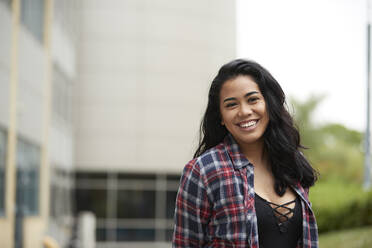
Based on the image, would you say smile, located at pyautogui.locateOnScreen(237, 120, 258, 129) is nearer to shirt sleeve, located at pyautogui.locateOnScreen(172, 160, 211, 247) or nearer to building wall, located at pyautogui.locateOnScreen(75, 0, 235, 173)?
shirt sleeve, located at pyautogui.locateOnScreen(172, 160, 211, 247)

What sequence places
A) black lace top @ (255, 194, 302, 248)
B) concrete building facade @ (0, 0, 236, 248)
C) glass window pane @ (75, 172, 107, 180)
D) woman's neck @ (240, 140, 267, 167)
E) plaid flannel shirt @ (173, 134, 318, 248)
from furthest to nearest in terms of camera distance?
A: 1. glass window pane @ (75, 172, 107, 180)
2. concrete building facade @ (0, 0, 236, 248)
3. woman's neck @ (240, 140, 267, 167)
4. black lace top @ (255, 194, 302, 248)
5. plaid flannel shirt @ (173, 134, 318, 248)

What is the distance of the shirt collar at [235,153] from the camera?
2850 millimetres

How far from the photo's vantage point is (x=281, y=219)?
2842 mm

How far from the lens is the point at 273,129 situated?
303 cm

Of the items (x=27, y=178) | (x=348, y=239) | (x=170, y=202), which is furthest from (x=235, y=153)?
(x=170, y=202)

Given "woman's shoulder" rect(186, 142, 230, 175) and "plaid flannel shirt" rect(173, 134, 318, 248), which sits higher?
"woman's shoulder" rect(186, 142, 230, 175)

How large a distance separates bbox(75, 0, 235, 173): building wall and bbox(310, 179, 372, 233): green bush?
50.5 ft

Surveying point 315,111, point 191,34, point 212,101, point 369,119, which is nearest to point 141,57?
point 191,34

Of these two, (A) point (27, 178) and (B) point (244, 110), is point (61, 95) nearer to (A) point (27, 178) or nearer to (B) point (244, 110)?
(A) point (27, 178)

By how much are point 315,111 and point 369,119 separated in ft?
122

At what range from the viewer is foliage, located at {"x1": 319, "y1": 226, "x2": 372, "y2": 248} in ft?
29.5

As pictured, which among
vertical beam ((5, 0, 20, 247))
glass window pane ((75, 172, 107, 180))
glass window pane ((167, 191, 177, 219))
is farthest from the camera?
glass window pane ((167, 191, 177, 219))

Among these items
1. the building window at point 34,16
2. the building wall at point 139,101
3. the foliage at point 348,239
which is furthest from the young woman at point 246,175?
the building wall at point 139,101

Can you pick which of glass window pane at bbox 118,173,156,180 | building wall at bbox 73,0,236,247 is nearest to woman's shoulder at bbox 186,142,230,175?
building wall at bbox 73,0,236,247
